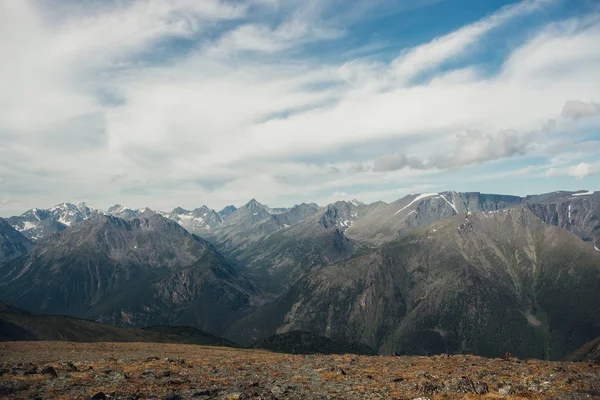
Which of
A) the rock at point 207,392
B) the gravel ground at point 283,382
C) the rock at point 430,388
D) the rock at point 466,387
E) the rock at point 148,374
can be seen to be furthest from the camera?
the rock at point 148,374

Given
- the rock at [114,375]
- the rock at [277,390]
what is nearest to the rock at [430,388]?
the rock at [277,390]

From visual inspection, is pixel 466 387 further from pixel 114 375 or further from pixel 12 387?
pixel 12 387

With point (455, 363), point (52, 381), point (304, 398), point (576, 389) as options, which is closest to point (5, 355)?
point (52, 381)

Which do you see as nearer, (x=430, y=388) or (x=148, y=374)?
(x=430, y=388)

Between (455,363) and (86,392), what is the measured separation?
143ft

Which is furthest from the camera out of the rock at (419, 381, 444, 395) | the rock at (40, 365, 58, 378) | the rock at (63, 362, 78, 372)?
the rock at (63, 362, 78, 372)

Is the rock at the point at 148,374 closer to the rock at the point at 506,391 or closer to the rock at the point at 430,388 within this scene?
the rock at the point at 430,388

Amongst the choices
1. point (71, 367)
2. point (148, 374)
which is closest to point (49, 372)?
point (71, 367)

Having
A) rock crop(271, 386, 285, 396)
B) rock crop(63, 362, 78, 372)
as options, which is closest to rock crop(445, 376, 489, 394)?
rock crop(271, 386, 285, 396)

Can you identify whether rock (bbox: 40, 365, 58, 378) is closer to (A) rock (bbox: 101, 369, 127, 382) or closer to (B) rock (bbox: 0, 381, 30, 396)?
Answer: (B) rock (bbox: 0, 381, 30, 396)

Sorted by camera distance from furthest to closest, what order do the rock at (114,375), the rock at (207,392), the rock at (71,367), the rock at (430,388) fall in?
the rock at (71,367) < the rock at (114,375) < the rock at (430,388) < the rock at (207,392)

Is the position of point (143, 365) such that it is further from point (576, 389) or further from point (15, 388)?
point (576, 389)

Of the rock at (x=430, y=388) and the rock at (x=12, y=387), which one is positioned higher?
the rock at (x=12, y=387)

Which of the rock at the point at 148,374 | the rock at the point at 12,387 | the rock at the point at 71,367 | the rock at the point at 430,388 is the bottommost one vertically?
Result: the rock at the point at 71,367
